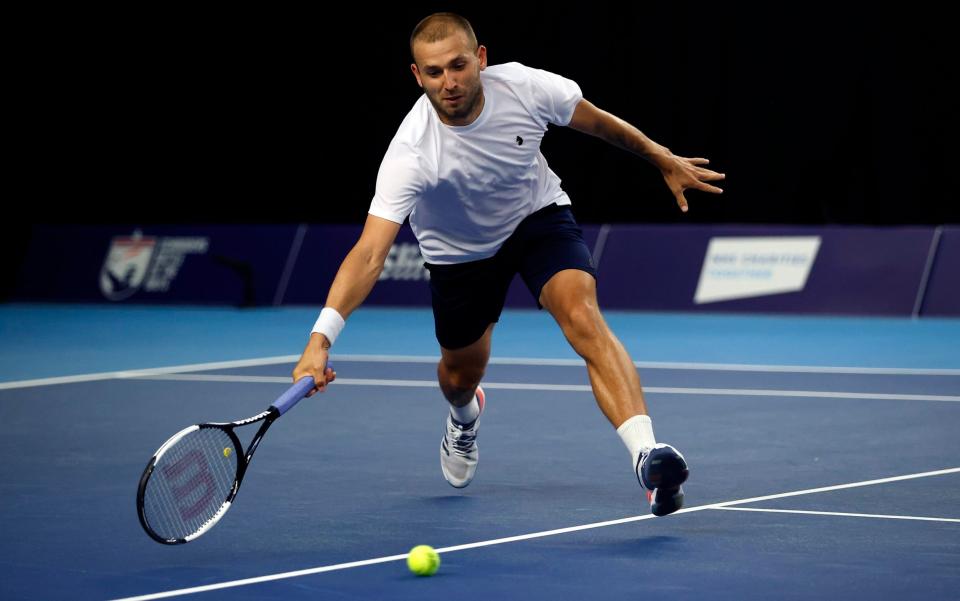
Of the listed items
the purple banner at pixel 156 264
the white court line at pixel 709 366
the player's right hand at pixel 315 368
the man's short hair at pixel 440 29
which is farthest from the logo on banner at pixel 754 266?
the player's right hand at pixel 315 368

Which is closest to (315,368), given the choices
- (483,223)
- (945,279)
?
(483,223)

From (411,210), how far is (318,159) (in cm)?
1620

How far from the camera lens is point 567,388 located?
34.3ft

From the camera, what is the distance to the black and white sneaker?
5.32 m

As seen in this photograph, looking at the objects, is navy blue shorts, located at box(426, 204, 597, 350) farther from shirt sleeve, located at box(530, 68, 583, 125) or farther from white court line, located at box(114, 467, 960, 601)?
white court line, located at box(114, 467, 960, 601)

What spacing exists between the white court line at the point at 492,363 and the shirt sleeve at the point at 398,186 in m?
5.10

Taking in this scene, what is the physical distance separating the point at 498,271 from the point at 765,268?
10495 mm

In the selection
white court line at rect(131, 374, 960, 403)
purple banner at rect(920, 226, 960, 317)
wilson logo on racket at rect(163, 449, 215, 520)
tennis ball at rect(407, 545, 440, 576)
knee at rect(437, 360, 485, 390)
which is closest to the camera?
tennis ball at rect(407, 545, 440, 576)

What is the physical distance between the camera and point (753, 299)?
16.4 m

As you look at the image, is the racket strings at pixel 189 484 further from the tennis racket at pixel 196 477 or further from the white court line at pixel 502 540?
the white court line at pixel 502 540

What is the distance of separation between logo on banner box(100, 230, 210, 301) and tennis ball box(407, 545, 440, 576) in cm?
1491

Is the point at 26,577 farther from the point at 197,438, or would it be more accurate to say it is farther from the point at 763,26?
the point at 763,26

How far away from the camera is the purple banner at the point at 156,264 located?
62.6ft

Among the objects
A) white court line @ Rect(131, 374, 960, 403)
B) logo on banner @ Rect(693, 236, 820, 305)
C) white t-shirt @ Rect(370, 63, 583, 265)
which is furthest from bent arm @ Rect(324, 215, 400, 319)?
logo on banner @ Rect(693, 236, 820, 305)
